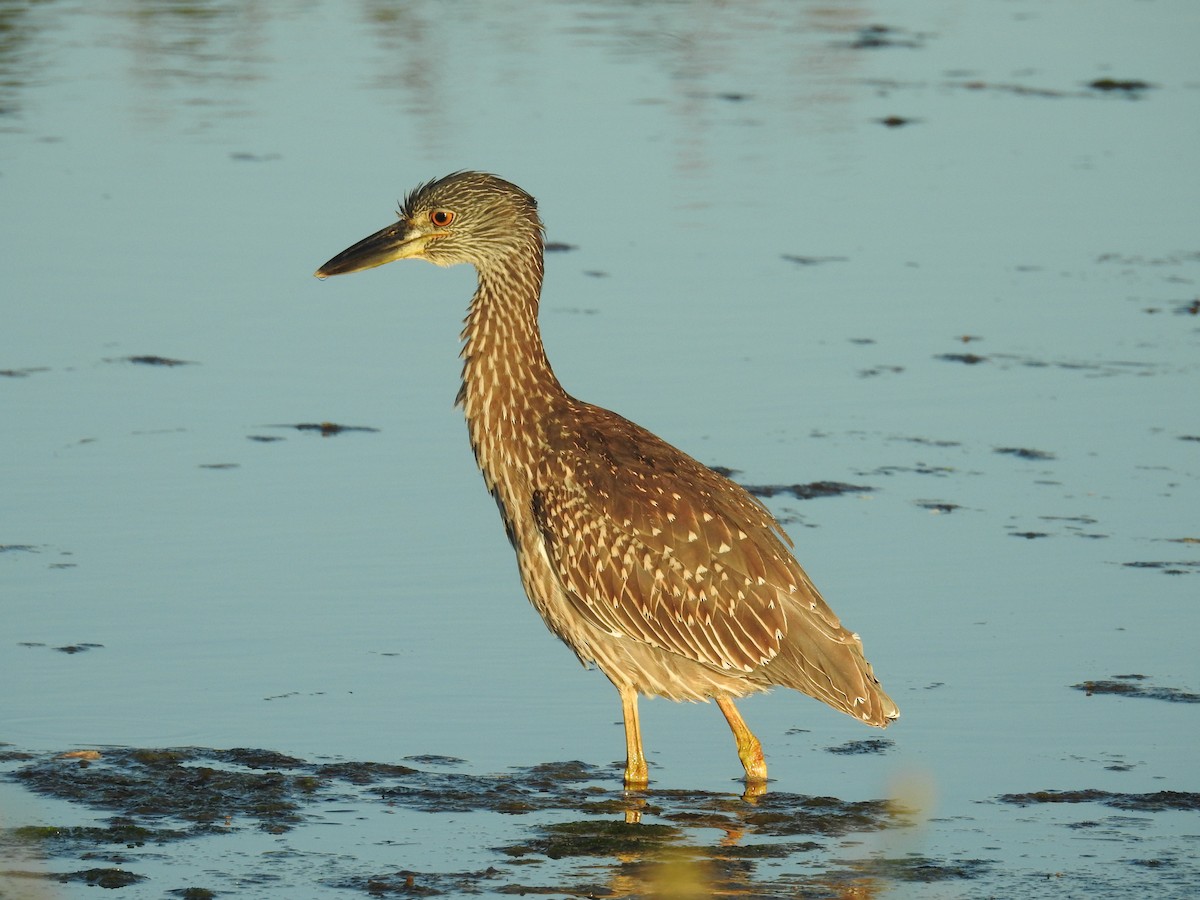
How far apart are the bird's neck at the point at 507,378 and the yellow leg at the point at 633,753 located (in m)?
0.92

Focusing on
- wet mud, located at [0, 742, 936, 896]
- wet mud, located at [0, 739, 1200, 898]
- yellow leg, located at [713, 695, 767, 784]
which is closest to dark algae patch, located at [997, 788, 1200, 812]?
wet mud, located at [0, 739, 1200, 898]

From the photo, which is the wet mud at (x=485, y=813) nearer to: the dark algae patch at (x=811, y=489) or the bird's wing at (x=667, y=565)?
the bird's wing at (x=667, y=565)

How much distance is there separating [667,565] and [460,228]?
166 centimetres

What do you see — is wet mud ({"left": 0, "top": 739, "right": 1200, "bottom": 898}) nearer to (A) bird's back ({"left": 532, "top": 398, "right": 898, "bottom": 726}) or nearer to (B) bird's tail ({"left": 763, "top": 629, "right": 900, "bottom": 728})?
(B) bird's tail ({"left": 763, "top": 629, "right": 900, "bottom": 728})

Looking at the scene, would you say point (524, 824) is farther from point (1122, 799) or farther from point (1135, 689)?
point (1135, 689)

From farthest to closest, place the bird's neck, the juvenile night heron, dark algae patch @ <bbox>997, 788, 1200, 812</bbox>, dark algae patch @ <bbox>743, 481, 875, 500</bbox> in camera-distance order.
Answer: dark algae patch @ <bbox>743, 481, 875, 500</bbox> < the bird's neck < the juvenile night heron < dark algae patch @ <bbox>997, 788, 1200, 812</bbox>

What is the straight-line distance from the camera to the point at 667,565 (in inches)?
308

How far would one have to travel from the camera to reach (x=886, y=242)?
572 inches

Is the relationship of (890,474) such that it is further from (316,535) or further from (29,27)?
(29,27)

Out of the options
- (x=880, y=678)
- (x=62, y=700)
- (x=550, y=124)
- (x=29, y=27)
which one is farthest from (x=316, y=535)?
(x=29, y=27)

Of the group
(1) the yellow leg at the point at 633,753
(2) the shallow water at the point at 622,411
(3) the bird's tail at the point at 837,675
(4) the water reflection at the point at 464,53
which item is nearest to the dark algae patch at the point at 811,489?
(2) the shallow water at the point at 622,411

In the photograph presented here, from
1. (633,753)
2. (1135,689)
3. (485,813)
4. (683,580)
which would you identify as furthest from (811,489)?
(485,813)

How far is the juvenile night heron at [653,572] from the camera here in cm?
776

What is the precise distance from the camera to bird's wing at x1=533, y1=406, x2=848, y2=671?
25.5ft
